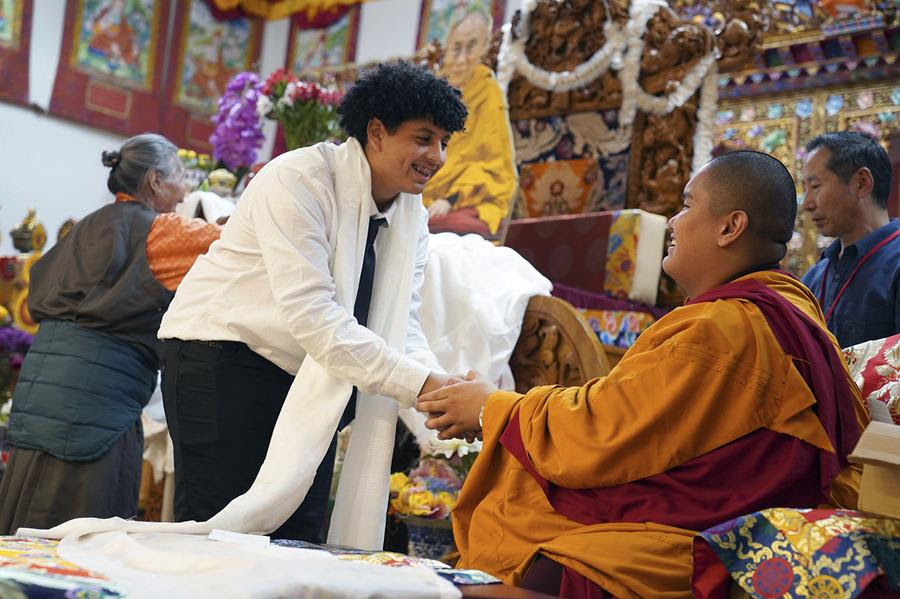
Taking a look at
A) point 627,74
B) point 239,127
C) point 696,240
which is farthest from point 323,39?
point 696,240

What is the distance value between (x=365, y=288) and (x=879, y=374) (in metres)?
1.15

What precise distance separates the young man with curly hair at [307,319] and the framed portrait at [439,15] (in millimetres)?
6297

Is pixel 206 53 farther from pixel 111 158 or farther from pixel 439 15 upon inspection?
pixel 111 158

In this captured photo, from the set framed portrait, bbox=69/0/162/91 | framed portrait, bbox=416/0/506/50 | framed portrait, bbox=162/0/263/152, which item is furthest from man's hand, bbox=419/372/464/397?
framed portrait, bbox=162/0/263/152

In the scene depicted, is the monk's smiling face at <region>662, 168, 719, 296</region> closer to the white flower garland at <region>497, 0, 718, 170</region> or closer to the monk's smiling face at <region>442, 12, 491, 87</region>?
the white flower garland at <region>497, 0, 718, 170</region>

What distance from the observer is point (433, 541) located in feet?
9.86

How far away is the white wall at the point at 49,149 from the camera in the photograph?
8336 mm

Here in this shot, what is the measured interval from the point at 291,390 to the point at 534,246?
2176 mm

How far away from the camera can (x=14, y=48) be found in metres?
8.39

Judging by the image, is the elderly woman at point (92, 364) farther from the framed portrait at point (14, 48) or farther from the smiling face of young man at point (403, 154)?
the framed portrait at point (14, 48)

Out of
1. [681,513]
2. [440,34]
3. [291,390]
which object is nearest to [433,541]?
[291,390]

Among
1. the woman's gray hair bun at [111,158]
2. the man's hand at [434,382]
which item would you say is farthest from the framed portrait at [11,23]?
the man's hand at [434,382]

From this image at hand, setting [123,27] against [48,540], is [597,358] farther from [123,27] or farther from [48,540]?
[123,27]

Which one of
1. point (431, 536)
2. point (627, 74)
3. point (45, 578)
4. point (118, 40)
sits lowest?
point (431, 536)
